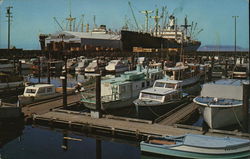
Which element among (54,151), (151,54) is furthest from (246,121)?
(151,54)

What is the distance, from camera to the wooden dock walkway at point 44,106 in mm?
29141

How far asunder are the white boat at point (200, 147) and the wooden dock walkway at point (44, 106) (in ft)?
45.6

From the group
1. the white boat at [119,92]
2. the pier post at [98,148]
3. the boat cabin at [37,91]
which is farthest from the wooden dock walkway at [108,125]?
the boat cabin at [37,91]

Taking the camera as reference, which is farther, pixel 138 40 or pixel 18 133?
pixel 138 40

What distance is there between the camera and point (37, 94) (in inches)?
1351

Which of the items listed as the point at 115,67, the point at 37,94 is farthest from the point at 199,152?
the point at 115,67

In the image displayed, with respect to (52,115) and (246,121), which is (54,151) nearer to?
(52,115)

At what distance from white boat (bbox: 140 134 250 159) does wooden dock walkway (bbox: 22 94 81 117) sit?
13.9 metres

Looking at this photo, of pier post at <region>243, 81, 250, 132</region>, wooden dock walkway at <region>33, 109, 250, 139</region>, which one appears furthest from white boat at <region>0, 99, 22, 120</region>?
pier post at <region>243, 81, 250, 132</region>

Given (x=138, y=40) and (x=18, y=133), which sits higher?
(x=138, y=40)

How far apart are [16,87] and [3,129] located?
54.0 feet

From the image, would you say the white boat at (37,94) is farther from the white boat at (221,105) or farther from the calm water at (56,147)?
the white boat at (221,105)

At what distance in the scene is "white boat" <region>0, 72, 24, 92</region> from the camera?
40.3m

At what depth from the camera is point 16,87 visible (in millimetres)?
41594
